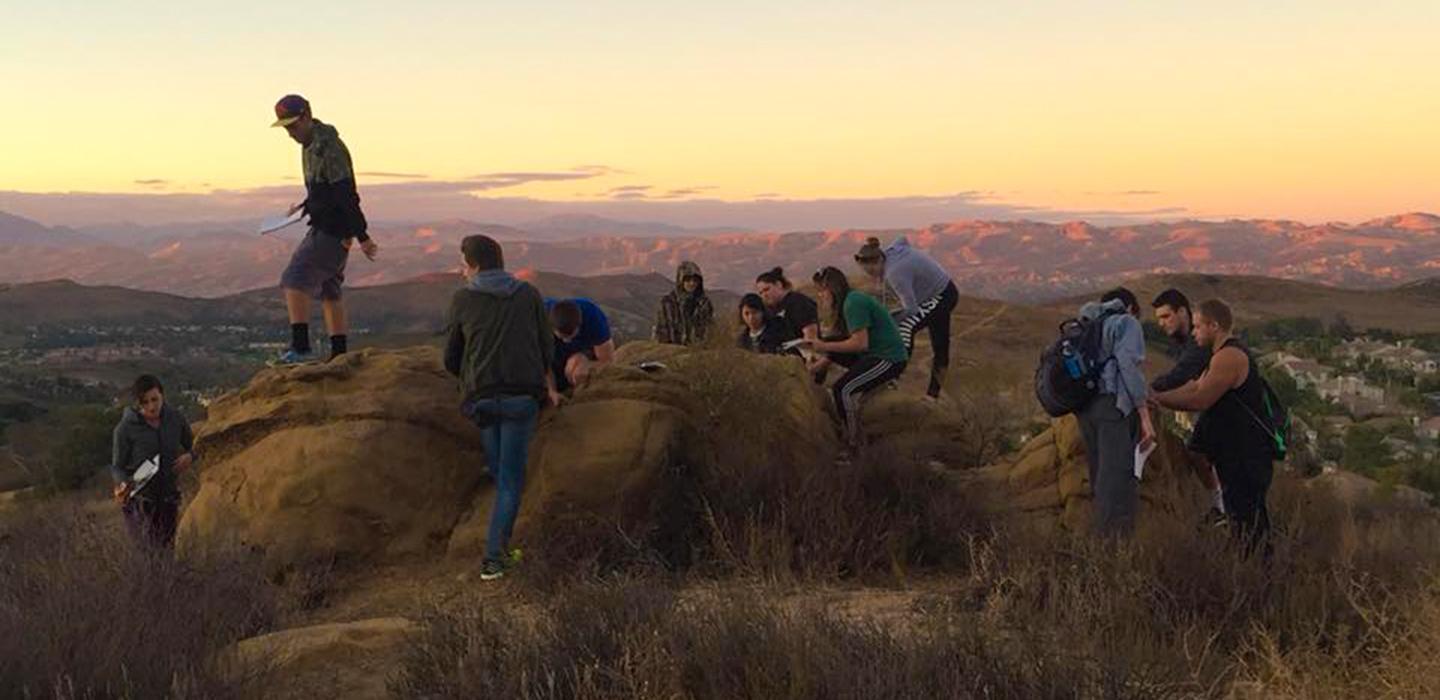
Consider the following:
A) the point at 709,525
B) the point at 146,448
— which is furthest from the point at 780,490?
the point at 146,448

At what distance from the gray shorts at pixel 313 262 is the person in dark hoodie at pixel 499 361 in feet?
5.26

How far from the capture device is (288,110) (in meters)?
7.32

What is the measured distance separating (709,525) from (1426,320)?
69.9 meters

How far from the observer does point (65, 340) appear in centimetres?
10988

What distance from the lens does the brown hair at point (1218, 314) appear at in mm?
6234

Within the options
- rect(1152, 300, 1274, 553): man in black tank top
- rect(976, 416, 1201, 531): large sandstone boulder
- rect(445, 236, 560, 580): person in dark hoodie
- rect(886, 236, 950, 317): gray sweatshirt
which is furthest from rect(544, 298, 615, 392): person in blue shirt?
rect(1152, 300, 1274, 553): man in black tank top

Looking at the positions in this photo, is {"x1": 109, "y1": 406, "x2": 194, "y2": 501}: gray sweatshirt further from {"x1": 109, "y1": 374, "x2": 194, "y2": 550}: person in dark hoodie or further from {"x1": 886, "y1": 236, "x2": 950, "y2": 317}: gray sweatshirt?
{"x1": 886, "y1": 236, "x2": 950, "y2": 317}: gray sweatshirt

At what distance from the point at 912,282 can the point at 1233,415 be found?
12.4 ft

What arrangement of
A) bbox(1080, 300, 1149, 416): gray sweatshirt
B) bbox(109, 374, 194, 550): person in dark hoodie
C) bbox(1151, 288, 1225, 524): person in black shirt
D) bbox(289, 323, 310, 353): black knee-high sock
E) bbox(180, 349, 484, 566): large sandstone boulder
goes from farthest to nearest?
bbox(289, 323, 310, 353): black knee-high sock < bbox(109, 374, 194, 550): person in dark hoodie < bbox(180, 349, 484, 566): large sandstone boulder < bbox(1151, 288, 1225, 524): person in black shirt < bbox(1080, 300, 1149, 416): gray sweatshirt

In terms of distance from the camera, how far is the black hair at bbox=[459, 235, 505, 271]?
21.4 ft

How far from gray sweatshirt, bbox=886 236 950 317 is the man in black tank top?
3.48m

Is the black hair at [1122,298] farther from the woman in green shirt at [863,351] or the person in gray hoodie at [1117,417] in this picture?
the woman in green shirt at [863,351]

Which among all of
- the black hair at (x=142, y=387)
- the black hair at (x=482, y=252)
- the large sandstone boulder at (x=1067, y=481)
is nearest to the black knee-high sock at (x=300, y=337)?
the black hair at (x=142, y=387)

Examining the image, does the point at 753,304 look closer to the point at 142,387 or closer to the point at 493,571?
the point at 493,571
